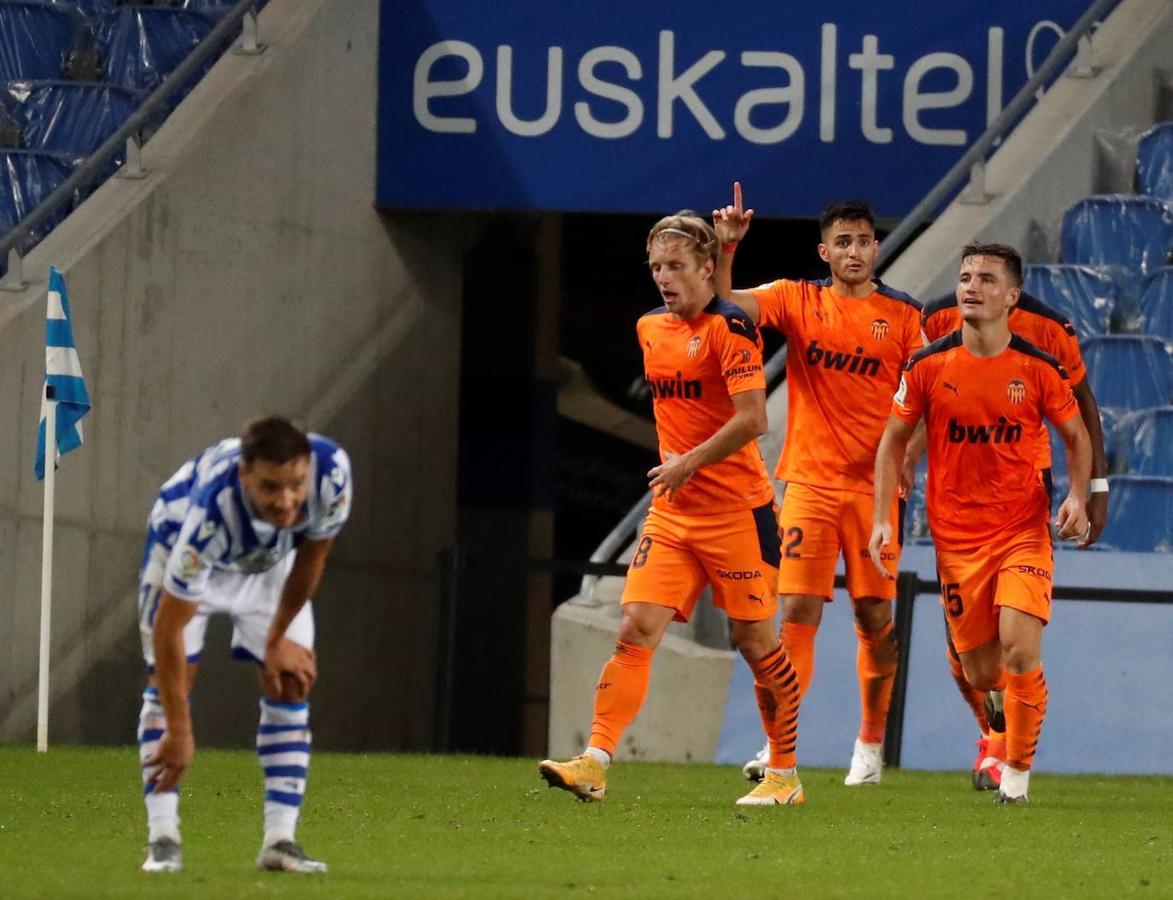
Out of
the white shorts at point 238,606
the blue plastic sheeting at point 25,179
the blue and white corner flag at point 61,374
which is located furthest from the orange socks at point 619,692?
the blue plastic sheeting at point 25,179

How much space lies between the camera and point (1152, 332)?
15.2 meters

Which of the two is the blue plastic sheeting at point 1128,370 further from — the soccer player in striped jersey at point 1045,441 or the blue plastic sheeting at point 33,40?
the blue plastic sheeting at point 33,40

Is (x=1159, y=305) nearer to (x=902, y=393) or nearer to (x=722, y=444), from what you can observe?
(x=902, y=393)

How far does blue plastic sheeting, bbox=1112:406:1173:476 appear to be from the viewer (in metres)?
14.3

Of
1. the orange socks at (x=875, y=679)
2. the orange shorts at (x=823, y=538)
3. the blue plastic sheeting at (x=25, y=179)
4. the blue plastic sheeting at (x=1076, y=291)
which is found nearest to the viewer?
the orange shorts at (x=823, y=538)

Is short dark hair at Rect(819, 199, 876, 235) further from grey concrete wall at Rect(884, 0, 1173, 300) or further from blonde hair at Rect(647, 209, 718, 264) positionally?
grey concrete wall at Rect(884, 0, 1173, 300)

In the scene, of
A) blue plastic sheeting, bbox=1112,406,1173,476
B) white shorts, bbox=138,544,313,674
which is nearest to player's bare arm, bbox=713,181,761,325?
white shorts, bbox=138,544,313,674

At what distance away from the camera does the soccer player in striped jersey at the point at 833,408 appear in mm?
10258

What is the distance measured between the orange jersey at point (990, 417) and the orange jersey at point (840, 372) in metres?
0.67

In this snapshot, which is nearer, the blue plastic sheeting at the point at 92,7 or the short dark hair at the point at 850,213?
the short dark hair at the point at 850,213

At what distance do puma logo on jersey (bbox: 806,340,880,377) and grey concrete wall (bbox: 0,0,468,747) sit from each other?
545cm

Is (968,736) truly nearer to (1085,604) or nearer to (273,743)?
(1085,604)

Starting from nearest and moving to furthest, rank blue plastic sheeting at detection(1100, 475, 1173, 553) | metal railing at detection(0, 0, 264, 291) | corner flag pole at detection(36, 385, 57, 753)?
corner flag pole at detection(36, 385, 57, 753), blue plastic sheeting at detection(1100, 475, 1173, 553), metal railing at detection(0, 0, 264, 291)

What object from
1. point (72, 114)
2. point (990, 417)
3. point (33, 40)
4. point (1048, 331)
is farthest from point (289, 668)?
point (33, 40)
